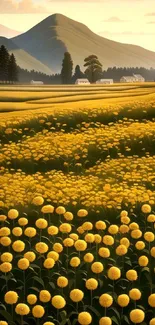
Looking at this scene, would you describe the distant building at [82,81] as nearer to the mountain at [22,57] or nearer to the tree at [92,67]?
the tree at [92,67]

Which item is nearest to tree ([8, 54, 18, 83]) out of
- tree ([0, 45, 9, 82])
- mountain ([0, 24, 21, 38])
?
tree ([0, 45, 9, 82])

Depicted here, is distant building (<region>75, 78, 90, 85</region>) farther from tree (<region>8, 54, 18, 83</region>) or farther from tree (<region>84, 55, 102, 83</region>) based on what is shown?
tree (<region>8, 54, 18, 83</region>)

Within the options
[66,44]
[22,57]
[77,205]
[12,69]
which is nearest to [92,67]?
[66,44]

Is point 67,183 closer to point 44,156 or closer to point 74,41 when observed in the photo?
point 44,156

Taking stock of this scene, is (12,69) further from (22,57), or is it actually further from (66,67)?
(66,67)

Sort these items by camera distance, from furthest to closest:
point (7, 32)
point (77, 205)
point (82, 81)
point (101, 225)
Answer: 1. point (82, 81)
2. point (7, 32)
3. point (77, 205)
4. point (101, 225)

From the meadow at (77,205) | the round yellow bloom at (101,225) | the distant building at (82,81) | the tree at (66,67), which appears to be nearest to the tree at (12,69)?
the meadow at (77,205)
